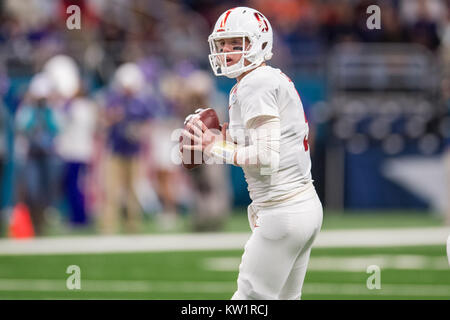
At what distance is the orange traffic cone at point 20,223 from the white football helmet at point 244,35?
752cm

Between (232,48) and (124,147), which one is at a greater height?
(232,48)

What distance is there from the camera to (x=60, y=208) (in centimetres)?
1553

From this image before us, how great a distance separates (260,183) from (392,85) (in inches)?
459

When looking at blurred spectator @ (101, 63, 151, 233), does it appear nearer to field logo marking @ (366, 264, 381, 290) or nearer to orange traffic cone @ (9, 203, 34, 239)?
orange traffic cone @ (9, 203, 34, 239)

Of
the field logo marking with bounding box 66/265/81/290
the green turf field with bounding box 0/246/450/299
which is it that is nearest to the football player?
the green turf field with bounding box 0/246/450/299

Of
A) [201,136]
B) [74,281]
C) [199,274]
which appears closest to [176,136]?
[199,274]

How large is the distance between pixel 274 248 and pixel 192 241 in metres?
7.31

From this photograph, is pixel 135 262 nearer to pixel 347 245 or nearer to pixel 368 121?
pixel 347 245

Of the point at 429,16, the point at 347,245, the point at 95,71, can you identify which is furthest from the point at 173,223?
the point at 429,16

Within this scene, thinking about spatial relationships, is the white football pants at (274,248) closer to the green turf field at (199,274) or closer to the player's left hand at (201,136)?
the player's left hand at (201,136)

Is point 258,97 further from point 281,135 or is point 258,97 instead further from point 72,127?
point 72,127

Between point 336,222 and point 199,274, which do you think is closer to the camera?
point 199,274

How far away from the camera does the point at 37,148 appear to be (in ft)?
41.1

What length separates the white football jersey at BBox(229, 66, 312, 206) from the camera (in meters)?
5.05
